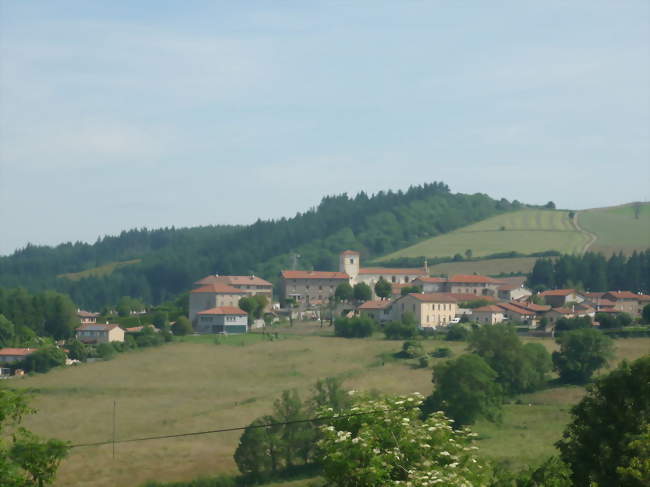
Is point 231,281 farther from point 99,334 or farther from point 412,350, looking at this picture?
point 412,350

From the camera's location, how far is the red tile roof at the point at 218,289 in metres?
108

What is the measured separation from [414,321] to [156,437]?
135 ft

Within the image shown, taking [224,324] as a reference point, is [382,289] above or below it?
above

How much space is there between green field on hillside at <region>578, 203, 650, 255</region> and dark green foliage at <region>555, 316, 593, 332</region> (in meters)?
67.0

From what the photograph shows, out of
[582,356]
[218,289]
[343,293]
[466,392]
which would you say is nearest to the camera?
[466,392]

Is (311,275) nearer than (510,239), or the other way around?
(311,275)

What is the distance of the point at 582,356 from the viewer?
66750mm

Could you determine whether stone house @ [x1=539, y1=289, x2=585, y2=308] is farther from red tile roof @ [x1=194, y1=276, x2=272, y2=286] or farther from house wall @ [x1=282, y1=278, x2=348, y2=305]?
red tile roof @ [x1=194, y1=276, x2=272, y2=286]

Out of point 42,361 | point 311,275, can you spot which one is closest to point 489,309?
point 311,275

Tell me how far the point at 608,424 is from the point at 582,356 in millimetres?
36531

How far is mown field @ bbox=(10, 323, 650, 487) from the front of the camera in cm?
4919

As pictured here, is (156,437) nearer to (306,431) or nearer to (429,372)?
(306,431)

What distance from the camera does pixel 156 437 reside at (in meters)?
54.2

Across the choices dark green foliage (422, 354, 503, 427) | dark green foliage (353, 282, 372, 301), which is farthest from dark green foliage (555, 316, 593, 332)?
dark green foliage (353, 282, 372, 301)
